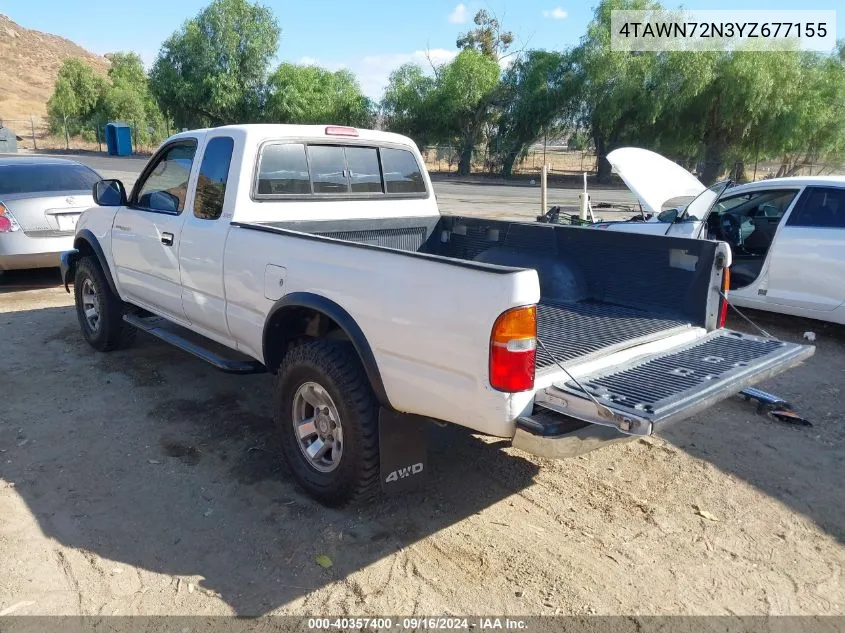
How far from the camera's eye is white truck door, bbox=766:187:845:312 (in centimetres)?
614

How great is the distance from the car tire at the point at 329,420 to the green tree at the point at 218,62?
44709 mm

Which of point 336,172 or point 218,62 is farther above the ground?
point 218,62

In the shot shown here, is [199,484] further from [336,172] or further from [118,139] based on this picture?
[118,139]

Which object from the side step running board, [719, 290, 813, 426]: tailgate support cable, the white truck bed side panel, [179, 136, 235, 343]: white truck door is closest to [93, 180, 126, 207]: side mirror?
the side step running board

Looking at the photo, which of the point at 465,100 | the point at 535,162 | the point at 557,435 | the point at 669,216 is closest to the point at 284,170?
the point at 557,435

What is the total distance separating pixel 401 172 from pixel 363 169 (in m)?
0.39

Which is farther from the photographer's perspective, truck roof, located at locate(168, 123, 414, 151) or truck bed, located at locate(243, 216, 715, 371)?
truck roof, located at locate(168, 123, 414, 151)

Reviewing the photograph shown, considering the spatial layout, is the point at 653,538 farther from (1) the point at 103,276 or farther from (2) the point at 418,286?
(1) the point at 103,276

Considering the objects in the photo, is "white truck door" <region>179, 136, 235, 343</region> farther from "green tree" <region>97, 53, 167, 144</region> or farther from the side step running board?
"green tree" <region>97, 53, 167, 144</region>

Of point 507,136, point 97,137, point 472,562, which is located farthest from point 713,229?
point 97,137

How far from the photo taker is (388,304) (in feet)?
9.87

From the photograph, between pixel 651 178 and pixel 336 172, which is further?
pixel 651 178

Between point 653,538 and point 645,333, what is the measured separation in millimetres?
1048

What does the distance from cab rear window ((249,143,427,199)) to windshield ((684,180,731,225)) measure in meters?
3.24
